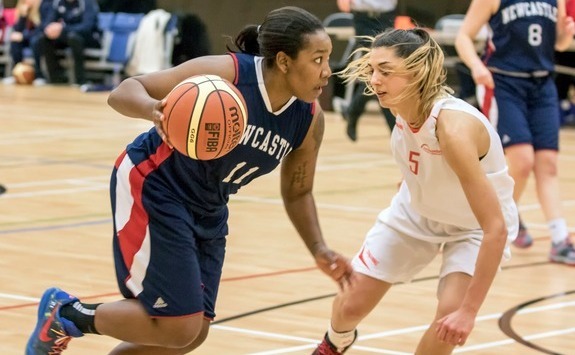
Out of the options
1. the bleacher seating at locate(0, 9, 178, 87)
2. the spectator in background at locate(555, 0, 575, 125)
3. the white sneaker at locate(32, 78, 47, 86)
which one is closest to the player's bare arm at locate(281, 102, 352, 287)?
the spectator in background at locate(555, 0, 575, 125)

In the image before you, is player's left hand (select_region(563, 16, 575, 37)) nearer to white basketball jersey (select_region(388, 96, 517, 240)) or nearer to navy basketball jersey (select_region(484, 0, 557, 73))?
navy basketball jersey (select_region(484, 0, 557, 73))

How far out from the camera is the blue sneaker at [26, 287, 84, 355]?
3.94 m

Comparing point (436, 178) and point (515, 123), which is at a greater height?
point (436, 178)

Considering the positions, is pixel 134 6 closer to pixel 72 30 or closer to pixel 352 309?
pixel 72 30

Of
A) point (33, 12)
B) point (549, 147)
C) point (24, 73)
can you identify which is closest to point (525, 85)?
point (549, 147)

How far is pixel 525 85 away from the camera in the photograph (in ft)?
21.9

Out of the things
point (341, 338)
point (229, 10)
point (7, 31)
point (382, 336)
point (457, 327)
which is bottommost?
point (7, 31)

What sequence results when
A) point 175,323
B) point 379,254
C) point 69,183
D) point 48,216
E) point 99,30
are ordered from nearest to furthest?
1. point 175,323
2. point 379,254
3. point 48,216
4. point 69,183
5. point 99,30

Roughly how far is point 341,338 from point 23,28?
16.1 metres

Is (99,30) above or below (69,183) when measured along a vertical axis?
below

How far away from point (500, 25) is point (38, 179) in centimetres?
439

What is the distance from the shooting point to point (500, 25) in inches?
263

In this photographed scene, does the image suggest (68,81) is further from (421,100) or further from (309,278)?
(421,100)

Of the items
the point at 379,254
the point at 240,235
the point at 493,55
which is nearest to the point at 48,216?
the point at 240,235
